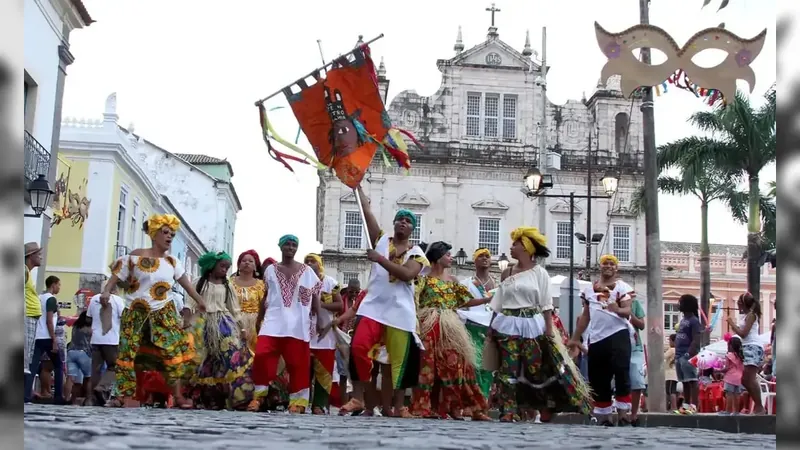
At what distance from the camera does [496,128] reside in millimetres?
45531

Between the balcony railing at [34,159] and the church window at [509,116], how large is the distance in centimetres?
2975

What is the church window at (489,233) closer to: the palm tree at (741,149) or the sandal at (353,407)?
the palm tree at (741,149)

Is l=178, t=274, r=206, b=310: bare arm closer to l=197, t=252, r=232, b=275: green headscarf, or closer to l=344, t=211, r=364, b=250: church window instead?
l=197, t=252, r=232, b=275: green headscarf

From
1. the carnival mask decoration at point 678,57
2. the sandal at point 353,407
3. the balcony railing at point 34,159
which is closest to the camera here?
the carnival mask decoration at point 678,57

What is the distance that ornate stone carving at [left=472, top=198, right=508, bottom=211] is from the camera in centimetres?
4462

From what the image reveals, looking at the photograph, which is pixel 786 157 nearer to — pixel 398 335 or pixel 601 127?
pixel 398 335

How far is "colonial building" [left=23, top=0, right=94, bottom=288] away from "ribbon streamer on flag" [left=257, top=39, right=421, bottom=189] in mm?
8612

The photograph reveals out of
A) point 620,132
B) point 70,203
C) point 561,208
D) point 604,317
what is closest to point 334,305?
point 604,317

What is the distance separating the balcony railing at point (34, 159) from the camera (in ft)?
52.5

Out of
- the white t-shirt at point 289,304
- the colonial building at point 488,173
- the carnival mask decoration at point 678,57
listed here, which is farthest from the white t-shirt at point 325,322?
the colonial building at point 488,173

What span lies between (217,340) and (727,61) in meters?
5.37

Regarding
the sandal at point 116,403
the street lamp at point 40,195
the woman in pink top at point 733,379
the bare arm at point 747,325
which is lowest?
the sandal at point 116,403

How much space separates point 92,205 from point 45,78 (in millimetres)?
13276

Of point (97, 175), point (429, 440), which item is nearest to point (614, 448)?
point (429, 440)
